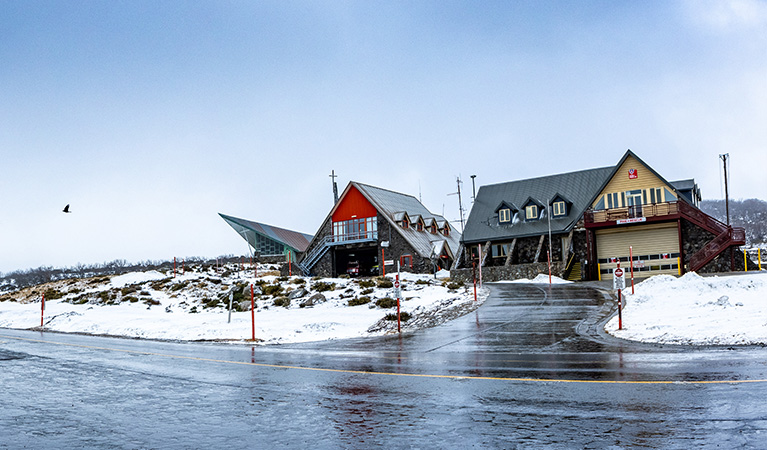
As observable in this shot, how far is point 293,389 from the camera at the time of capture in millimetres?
9242

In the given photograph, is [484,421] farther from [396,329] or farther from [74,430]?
[396,329]

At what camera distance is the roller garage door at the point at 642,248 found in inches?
1573

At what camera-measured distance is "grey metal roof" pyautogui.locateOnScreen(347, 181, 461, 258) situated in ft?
169

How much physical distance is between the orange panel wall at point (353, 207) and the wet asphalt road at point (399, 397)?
38.7 metres

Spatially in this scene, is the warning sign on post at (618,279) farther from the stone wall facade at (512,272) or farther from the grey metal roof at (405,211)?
the grey metal roof at (405,211)

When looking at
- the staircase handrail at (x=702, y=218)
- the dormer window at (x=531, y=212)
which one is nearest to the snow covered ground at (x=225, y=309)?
the dormer window at (x=531, y=212)

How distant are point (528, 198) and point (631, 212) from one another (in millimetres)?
9181

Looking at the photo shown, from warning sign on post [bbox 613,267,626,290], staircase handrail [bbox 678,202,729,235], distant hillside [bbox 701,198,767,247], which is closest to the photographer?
warning sign on post [bbox 613,267,626,290]

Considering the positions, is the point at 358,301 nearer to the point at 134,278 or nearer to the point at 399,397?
the point at 399,397

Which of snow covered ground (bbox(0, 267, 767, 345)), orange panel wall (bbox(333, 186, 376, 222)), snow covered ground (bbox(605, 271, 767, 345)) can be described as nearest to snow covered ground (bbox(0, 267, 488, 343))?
snow covered ground (bbox(0, 267, 767, 345))

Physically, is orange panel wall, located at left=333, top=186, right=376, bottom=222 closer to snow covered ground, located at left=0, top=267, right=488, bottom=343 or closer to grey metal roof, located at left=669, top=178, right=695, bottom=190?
snow covered ground, located at left=0, top=267, right=488, bottom=343

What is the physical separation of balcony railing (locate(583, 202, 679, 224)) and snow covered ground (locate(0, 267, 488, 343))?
14.3 m

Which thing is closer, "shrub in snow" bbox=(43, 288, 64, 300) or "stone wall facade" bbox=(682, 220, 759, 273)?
"stone wall facade" bbox=(682, 220, 759, 273)

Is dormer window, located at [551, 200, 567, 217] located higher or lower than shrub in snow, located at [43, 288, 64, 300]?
higher
